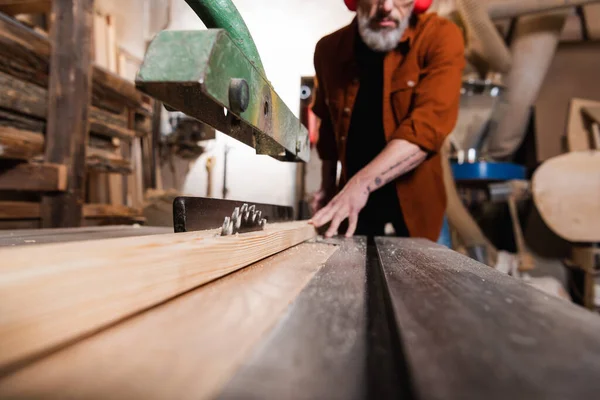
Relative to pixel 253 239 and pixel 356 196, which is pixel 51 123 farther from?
pixel 253 239

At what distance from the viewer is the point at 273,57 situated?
4.03ft

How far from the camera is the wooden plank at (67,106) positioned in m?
2.37

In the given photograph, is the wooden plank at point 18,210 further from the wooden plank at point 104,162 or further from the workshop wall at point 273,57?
the workshop wall at point 273,57

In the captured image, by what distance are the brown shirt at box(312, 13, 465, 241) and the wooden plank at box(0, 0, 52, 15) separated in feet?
6.48

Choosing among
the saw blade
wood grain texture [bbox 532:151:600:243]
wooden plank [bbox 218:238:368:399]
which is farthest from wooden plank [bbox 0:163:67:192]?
wood grain texture [bbox 532:151:600:243]

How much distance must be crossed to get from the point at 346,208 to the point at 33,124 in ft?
7.12

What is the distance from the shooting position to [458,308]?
0.42 metres

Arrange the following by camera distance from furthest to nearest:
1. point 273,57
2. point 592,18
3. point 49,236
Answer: point 592,18, point 273,57, point 49,236

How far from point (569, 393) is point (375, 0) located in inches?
79.8

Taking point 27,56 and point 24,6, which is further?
point 24,6

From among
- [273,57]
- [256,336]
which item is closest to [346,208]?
[273,57]

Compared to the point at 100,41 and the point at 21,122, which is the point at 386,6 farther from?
the point at 100,41

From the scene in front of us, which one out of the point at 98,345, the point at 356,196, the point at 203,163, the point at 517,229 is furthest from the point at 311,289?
the point at 517,229

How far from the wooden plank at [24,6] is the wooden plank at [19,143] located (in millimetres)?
907
